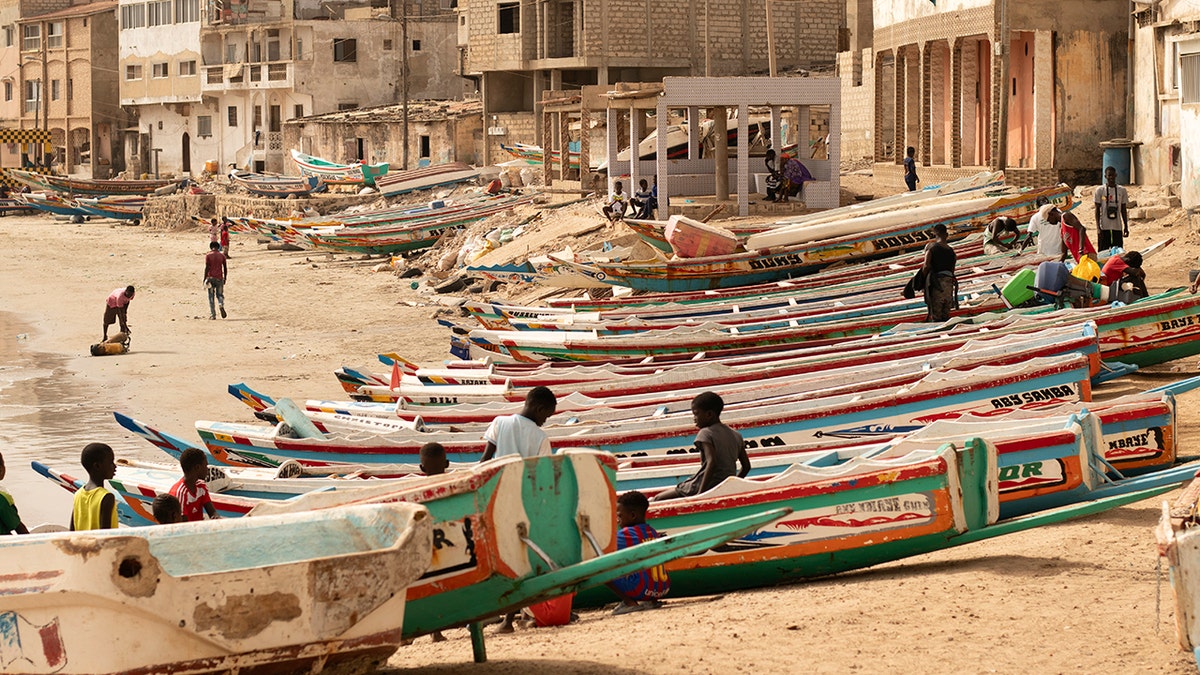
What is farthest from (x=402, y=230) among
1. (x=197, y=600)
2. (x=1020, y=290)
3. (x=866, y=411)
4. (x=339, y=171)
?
(x=197, y=600)

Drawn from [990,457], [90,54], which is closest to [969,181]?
[990,457]

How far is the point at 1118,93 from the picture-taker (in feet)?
80.7

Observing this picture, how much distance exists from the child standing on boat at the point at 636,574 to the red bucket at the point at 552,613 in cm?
28

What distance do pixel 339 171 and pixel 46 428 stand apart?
33367 millimetres

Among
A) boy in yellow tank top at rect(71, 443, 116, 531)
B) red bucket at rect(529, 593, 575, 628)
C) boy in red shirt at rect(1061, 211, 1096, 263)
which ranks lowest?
red bucket at rect(529, 593, 575, 628)

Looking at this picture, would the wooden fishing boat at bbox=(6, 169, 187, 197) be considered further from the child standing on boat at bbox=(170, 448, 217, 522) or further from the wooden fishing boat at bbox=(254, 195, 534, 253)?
the child standing on boat at bbox=(170, 448, 217, 522)

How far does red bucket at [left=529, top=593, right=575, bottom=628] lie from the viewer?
7.79 meters

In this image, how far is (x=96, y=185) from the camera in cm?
5803

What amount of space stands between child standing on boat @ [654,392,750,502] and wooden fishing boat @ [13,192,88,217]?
51.0m

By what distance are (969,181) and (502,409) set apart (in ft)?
43.3

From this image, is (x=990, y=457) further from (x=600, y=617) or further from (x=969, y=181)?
(x=969, y=181)

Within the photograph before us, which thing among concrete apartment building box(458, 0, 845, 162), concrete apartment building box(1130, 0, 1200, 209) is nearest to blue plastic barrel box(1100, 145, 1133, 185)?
concrete apartment building box(1130, 0, 1200, 209)

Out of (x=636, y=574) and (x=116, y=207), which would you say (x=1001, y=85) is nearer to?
(x=636, y=574)

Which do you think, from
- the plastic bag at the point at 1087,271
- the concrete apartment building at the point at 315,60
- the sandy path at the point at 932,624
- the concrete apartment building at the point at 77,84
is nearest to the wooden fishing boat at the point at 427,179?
the concrete apartment building at the point at 315,60
